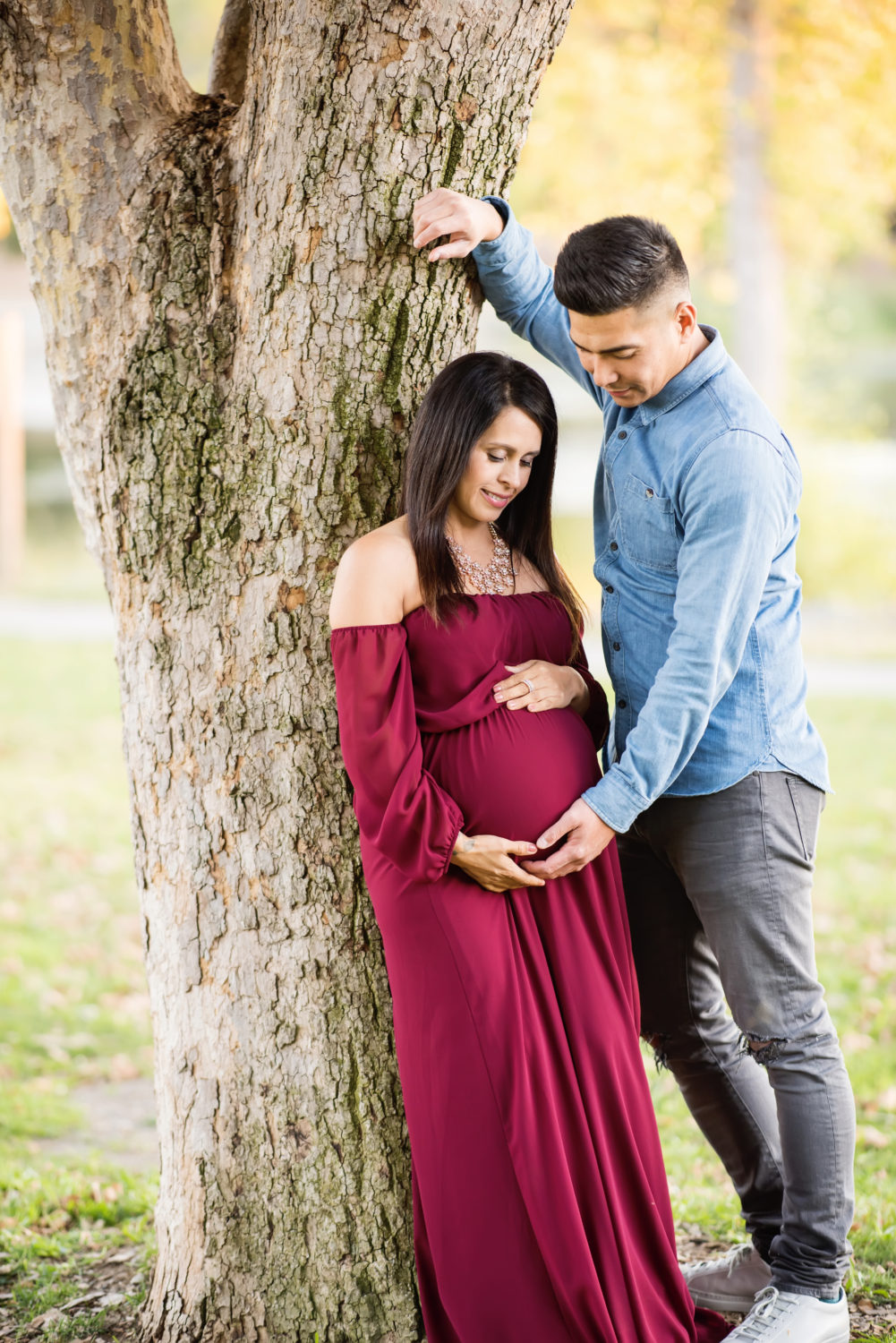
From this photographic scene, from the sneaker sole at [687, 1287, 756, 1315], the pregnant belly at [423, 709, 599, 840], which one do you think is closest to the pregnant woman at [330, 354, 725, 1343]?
the pregnant belly at [423, 709, 599, 840]

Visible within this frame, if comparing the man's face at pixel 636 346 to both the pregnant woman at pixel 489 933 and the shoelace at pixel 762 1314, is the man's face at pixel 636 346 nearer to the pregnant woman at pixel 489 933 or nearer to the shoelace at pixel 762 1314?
the pregnant woman at pixel 489 933

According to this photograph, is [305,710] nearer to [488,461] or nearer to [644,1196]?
[488,461]

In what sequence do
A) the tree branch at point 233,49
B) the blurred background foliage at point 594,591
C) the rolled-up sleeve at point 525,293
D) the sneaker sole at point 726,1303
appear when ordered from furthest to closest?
the blurred background foliage at point 594,591
the tree branch at point 233,49
the sneaker sole at point 726,1303
the rolled-up sleeve at point 525,293

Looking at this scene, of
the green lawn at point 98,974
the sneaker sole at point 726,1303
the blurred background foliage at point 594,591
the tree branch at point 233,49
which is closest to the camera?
the sneaker sole at point 726,1303

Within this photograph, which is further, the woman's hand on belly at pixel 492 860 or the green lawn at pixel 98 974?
the green lawn at pixel 98 974

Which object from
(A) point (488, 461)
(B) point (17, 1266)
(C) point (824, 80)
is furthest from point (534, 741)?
(C) point (824, 80)

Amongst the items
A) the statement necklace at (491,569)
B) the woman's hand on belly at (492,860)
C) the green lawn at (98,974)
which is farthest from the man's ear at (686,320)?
the green lawn at (98,974)

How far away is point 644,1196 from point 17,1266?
1796 mm

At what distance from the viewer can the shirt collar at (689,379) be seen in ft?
8.72

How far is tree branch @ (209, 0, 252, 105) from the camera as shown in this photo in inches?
123

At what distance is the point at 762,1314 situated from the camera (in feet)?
8.91

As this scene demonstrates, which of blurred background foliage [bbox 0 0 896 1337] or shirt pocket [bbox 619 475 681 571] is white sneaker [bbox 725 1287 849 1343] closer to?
blurred background foliage [bbox 0 0 896 1337]

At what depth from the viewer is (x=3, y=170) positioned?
282 cm

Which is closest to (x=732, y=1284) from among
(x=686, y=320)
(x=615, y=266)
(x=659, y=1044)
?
(x=659, y=1044)
